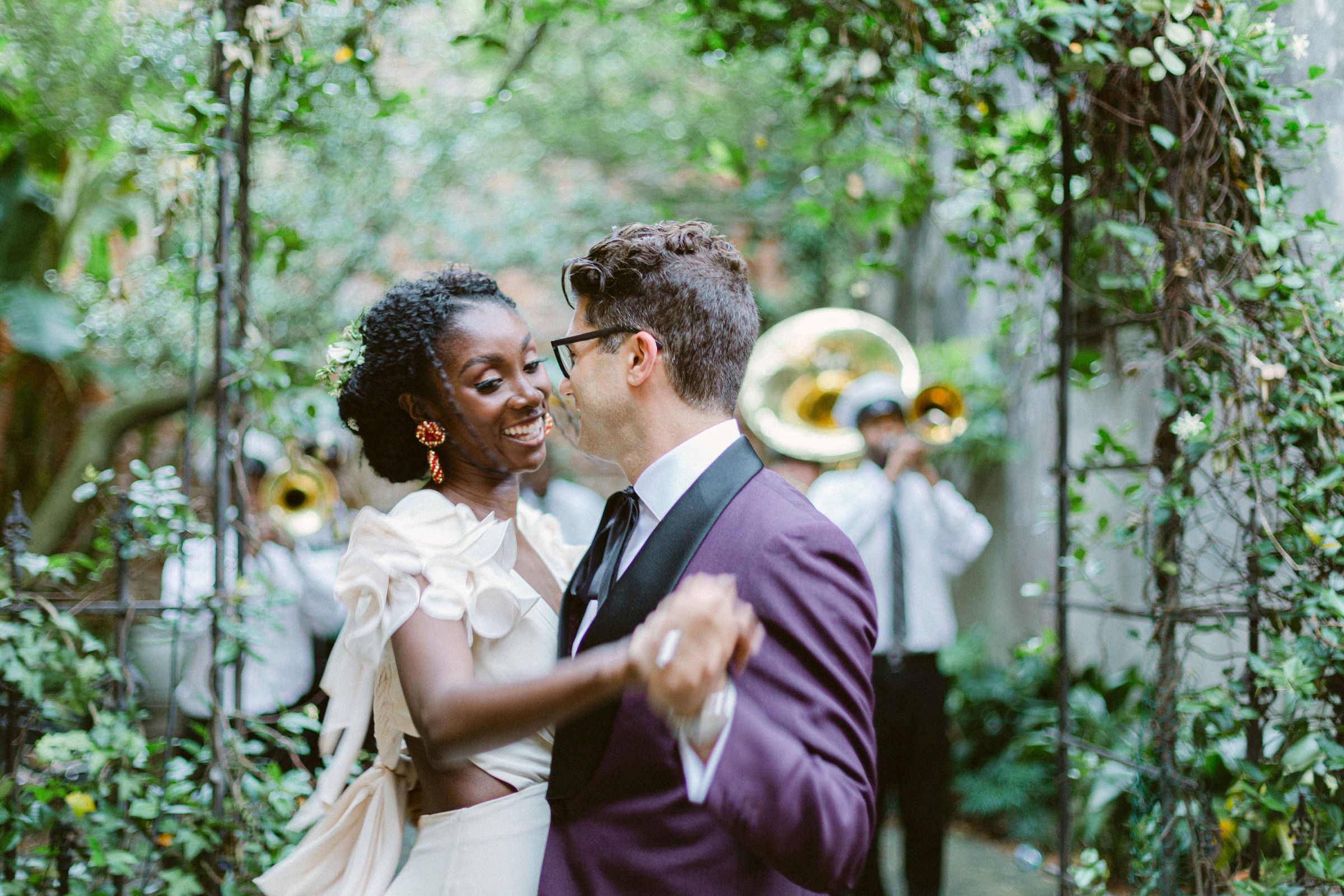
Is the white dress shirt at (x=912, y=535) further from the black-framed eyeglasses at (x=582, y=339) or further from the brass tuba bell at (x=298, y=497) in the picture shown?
the brass tuba bell at (x=298, y=497)

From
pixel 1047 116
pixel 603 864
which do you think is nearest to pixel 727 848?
pixel 603 864

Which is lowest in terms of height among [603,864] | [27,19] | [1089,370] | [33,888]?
[33,888]

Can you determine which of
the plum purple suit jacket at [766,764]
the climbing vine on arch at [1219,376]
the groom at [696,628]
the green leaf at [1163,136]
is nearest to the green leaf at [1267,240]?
the climbing vine on arch at [1219,376]

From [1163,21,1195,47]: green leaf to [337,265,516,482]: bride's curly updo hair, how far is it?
5.55 ft

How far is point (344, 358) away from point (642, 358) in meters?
0.72

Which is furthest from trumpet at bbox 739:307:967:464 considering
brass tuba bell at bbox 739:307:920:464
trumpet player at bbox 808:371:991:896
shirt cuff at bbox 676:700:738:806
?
shirt cuff at bbox 676:700:738:806

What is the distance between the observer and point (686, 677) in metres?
1.15

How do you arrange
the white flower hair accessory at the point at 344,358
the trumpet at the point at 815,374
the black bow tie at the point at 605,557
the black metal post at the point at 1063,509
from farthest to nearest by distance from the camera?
the trumpet at the point at 815,374, the black metal post at the point at 1063,509, the white flower hair accessory at the point at 344,358, the black bow tie at the point at 605,557

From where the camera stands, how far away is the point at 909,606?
4.63 m

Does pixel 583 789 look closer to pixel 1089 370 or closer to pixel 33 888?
pixel 33 888

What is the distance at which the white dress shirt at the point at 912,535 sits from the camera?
4.64 m

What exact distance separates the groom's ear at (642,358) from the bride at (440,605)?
1.19 ft

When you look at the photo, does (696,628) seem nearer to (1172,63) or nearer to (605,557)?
(605,557)

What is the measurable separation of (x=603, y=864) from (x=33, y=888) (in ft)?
6.60
